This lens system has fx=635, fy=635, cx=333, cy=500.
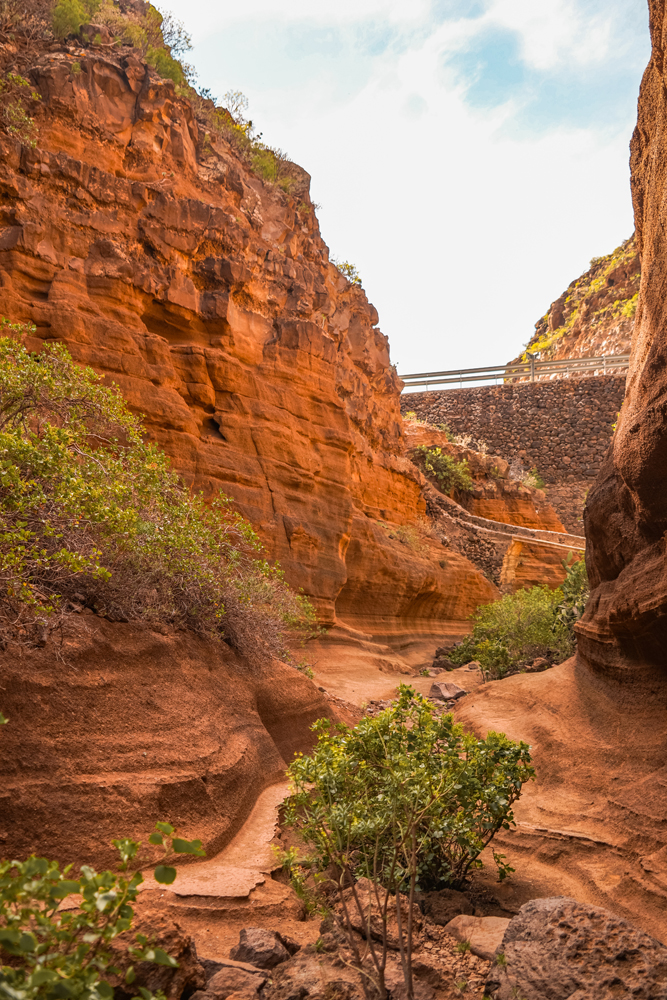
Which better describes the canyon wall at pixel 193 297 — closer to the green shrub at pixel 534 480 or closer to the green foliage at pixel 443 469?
the green foliage at pixel 443 469

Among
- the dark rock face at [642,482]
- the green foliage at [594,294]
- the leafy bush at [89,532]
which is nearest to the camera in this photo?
the leafy bush at [89,532]

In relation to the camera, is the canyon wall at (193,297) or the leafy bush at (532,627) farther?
the leafy bush at (532,627)

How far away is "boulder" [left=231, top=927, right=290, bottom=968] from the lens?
354 cm

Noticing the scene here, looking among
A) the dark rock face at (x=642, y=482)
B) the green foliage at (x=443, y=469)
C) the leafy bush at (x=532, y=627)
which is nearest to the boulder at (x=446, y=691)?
the leafy bush at (x=532, y=627)

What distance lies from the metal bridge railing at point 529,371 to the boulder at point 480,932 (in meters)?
33.4

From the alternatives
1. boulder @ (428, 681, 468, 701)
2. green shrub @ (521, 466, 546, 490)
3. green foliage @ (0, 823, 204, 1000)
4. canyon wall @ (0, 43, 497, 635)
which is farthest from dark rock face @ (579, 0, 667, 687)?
green shrub @ (521, 466, 546, 490)

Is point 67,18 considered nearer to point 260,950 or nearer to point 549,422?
point 260,950

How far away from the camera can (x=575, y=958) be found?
10.5ft

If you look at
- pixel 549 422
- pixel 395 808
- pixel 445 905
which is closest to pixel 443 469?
pixel 549 422

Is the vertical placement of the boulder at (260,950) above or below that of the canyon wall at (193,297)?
below

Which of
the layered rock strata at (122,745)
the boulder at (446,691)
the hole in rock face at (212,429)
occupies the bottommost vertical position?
the boulder at (446,691)

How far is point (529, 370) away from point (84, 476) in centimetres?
3274

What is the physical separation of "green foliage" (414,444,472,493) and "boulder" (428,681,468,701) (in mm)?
14303

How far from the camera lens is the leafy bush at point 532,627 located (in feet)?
39.1
